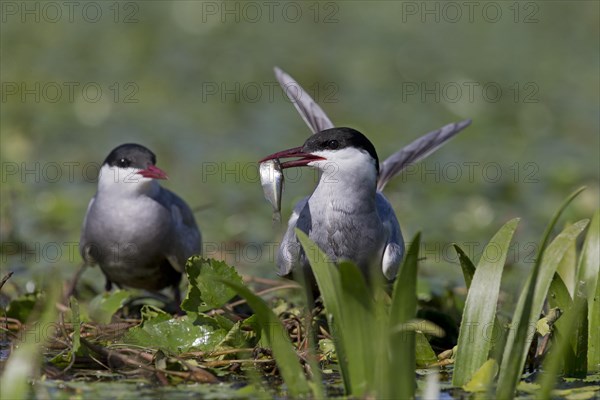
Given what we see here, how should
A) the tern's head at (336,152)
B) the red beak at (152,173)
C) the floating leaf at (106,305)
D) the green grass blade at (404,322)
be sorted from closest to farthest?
1. the green grass blade at (404,322)
2. the tern's head at (336,152)
3. the floating leaf at (106,305)
4. the red beak at (152,173)

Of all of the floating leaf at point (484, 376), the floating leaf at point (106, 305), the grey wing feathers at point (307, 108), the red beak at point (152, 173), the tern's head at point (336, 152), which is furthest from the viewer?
the red beak at point (152, 173)

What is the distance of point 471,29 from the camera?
12.5 metres

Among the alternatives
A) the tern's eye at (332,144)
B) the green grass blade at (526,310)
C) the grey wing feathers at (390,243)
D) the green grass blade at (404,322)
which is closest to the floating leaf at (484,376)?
the green grass blade at (526,310)

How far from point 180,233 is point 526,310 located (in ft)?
8.75

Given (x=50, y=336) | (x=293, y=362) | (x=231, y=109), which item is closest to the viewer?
(x=293, y=362)

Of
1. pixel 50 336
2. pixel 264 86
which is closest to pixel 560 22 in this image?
pixel 264 86

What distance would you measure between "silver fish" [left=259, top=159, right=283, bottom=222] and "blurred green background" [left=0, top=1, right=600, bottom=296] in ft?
6.04

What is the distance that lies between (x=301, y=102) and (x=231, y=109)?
4.56 meters

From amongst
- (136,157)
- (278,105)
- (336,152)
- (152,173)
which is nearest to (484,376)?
(336,152)

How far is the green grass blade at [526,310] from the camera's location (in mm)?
3452

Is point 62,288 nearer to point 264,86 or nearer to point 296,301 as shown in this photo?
point 296,301

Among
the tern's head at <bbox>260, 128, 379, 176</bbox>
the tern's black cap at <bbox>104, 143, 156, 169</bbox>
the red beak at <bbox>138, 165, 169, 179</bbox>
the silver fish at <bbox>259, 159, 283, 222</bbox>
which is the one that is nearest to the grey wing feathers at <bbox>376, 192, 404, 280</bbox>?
the tern's head at <bbox>260, 128, 379, 176</bbox>

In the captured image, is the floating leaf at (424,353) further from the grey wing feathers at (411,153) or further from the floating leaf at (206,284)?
the grey wing feathers at (411,153)

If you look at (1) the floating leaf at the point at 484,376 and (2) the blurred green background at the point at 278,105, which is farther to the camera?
(2) the blurred green background at the point at 278,105
